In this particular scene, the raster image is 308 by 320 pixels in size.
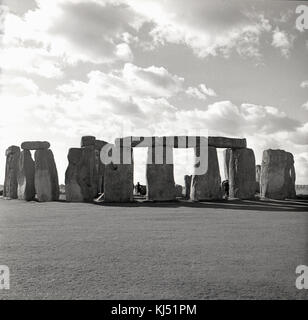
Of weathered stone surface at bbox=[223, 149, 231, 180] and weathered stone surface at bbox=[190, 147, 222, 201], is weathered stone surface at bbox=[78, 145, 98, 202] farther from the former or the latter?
weathered stone surface at bbox=[223, 149, 231, 180]

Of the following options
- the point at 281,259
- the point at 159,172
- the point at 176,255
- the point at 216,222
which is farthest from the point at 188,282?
the point at 159,172

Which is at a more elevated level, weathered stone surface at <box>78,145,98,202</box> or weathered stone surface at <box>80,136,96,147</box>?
weathered stone surface at <box>80,136,96,147</box>

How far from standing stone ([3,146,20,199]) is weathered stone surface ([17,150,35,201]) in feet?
3.09

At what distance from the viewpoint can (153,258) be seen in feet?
15.9

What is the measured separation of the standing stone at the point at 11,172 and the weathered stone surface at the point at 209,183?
26.3 ft

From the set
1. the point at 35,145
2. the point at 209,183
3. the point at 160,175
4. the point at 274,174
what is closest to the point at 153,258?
the point at 160,175

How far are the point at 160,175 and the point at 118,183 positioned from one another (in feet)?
5.05

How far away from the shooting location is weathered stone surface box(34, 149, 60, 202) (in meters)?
15.4

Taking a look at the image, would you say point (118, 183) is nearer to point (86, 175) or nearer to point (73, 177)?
point (86, 175)

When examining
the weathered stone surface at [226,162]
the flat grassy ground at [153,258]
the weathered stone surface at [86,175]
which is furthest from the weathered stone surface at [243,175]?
the flat grassy ground at [153,258]

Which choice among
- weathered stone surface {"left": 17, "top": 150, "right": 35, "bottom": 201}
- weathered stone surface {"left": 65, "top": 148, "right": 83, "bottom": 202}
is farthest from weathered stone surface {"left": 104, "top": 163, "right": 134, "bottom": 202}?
weathered stone surface {"left": 17, "top": 150, "right": 35, "bottom": 201}

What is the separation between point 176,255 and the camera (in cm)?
500

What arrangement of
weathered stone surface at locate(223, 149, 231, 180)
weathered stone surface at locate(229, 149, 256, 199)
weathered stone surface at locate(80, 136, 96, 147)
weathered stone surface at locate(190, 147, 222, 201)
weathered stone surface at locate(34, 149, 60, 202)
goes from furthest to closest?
1. weathered stone surface at locate(223, 149, 231, 180)
2. weathered stone surface at locate(80, 136, 96, 147)
3. weathered stone surface at locate(34, 149, 60, 202)
4. weathered stone surface at locate(229, 149, 256, 199)
5. weathered stone surface at locate(190, 147, 222, 201)
